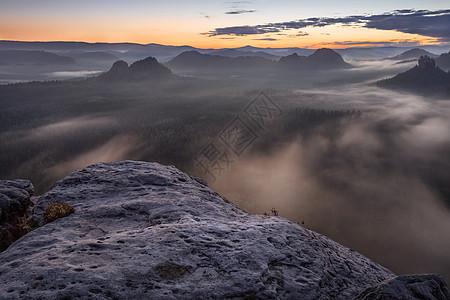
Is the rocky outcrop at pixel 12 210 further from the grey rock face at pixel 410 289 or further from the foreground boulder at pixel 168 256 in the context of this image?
the grey rock face at pixel 410 289

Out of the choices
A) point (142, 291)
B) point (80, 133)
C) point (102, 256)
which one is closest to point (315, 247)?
point (142, 291)

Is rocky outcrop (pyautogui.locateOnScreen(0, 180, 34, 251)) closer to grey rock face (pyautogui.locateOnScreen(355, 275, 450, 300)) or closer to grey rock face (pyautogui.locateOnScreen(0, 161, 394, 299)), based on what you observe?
grey rock face (pyautogui.locateOnScreen(0, 161, 394, 299))

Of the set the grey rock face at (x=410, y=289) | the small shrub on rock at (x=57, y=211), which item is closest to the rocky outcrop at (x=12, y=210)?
the small shrub on rock at (x=57, y=211)

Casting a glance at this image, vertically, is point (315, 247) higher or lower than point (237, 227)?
lower

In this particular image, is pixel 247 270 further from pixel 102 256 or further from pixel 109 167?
pixel 109 167

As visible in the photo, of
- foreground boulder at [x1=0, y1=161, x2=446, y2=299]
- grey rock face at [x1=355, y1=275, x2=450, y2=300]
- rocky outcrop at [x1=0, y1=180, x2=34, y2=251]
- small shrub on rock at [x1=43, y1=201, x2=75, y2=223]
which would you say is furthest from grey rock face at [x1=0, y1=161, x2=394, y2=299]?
rocky outcrop at [x1=0, y1=180, x2=34, y2=251]
